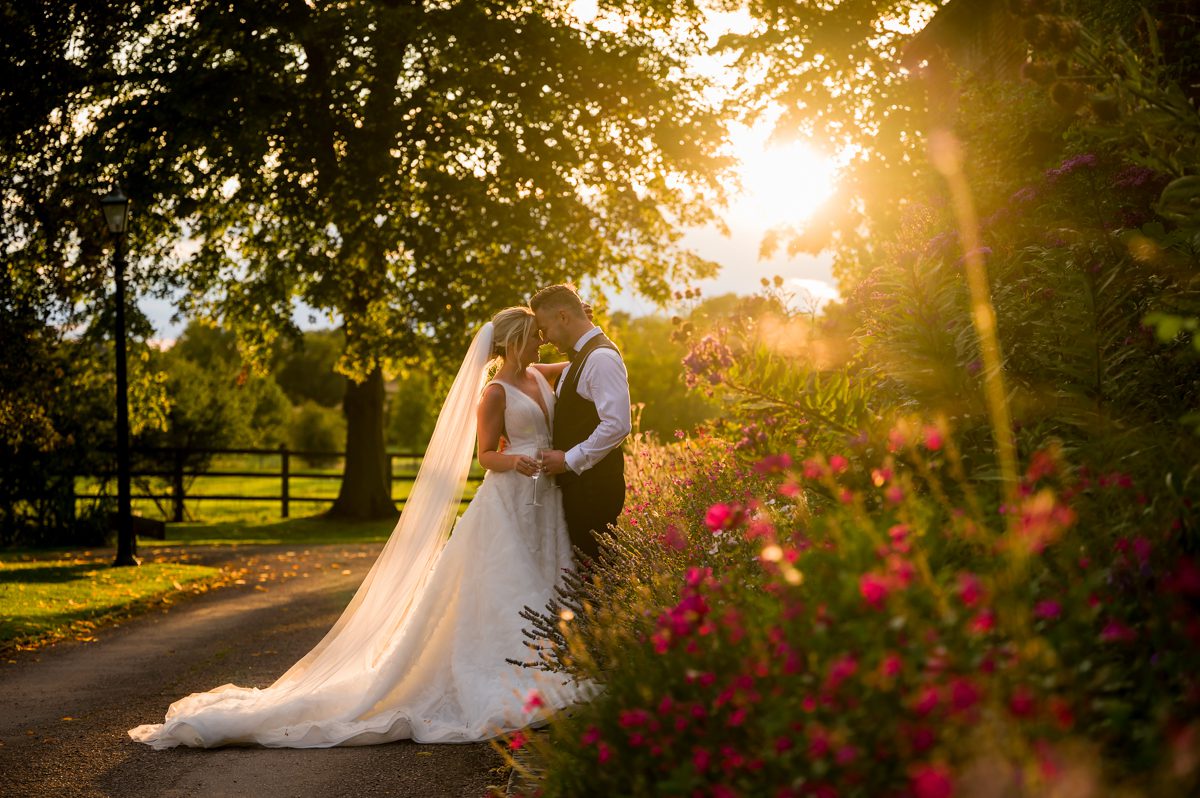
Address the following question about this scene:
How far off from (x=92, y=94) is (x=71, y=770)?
16444 mm

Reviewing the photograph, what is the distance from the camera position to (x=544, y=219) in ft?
65.4

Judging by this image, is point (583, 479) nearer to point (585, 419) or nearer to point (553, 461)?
point (553, 461)

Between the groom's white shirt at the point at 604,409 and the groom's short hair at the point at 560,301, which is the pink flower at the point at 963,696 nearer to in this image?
the groom's white shirt at the point at 604,409

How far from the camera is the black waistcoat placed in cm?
702

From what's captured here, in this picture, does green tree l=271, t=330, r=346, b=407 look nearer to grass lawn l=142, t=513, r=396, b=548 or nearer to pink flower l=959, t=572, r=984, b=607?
grass lawn l=142, t=513, r=396, b=548

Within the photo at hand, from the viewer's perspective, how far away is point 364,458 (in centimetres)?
2412

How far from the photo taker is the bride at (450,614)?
6238mm

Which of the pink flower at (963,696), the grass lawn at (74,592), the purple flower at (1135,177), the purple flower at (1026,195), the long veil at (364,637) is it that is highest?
the purple flower at (1026,195)

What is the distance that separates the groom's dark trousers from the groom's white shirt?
0.58 ft

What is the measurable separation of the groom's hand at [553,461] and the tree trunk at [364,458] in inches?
690

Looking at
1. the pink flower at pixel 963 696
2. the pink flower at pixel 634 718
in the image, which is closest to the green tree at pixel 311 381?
the pink flower at pixel 634 718

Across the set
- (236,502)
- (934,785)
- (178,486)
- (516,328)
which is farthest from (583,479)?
(236,502)

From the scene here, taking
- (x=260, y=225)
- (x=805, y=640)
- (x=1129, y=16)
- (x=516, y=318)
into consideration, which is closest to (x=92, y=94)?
(x=260, y=225)

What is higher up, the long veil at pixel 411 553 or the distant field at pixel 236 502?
the long veil at pixel 411 553
